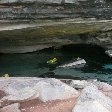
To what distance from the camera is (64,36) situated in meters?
13.1

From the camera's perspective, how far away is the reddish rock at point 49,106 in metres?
6.01

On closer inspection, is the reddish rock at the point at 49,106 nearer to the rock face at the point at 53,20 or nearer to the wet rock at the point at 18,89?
the wet rock at the point at 18,89

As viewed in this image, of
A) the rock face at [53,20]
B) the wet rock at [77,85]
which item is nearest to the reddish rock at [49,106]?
Answer: the wet rock at [77,85]

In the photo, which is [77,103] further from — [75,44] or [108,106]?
[75,44]

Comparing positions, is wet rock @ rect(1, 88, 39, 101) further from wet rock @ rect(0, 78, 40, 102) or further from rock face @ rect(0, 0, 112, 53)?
rock face @ rect(0, 0, 112, 53)

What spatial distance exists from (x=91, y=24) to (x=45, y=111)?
6355mm

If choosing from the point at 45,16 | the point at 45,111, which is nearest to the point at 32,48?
the point at 45,16

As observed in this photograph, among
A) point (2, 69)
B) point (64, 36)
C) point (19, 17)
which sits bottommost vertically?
point (2, 69)

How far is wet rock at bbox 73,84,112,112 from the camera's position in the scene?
586 cm

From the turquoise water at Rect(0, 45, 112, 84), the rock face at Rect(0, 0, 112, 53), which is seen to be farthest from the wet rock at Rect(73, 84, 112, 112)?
the rock face at Rect(0, 0, 112, 53)

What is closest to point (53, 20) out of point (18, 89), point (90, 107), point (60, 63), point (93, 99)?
→ point (60, 63)

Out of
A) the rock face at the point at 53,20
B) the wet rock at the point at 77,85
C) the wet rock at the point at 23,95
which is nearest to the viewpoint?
the wet rock at the point at 23,95

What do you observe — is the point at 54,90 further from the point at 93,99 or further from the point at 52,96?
the point at 93,99

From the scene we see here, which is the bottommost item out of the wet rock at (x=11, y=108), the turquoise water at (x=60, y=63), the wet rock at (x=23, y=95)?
the turquoise water at (x=60, y=63)
